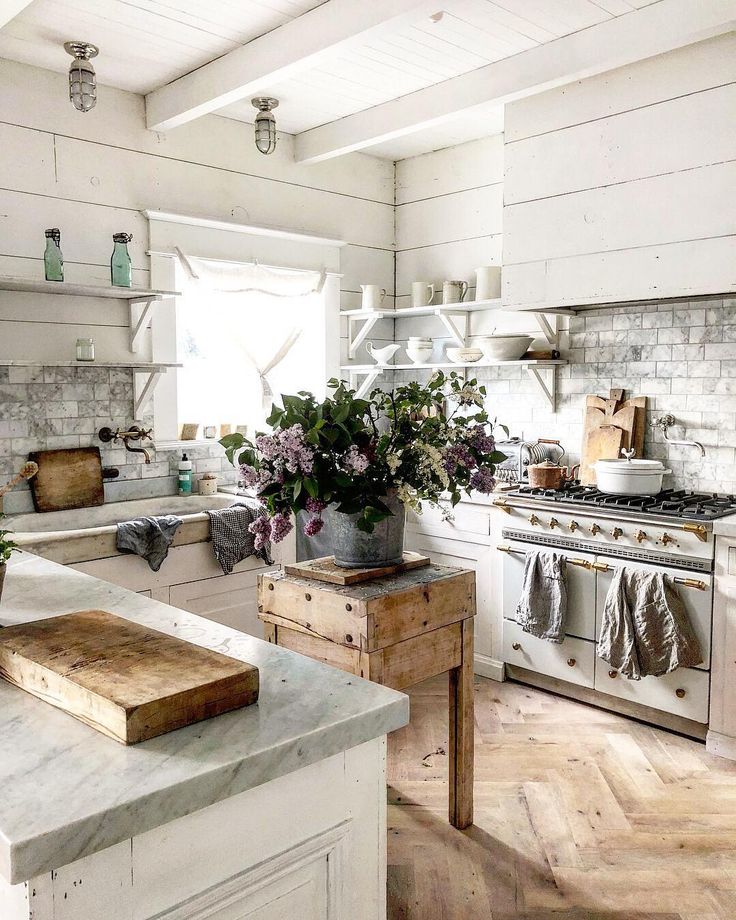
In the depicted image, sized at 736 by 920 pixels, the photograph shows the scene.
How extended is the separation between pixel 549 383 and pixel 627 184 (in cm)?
114

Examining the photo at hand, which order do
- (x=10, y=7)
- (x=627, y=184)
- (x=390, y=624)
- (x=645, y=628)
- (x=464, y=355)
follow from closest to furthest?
(x=390, y=624)
(x=10, y=7)
(x=645, y=628)
(x=627, y=184)
(x=464, y=355)

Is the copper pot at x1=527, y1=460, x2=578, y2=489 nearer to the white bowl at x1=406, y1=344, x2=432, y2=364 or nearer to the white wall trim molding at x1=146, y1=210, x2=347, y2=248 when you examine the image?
the white bowl at x1=406, y1=344, x2=432, y2=364

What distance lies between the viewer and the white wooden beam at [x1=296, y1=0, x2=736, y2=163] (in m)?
2.94

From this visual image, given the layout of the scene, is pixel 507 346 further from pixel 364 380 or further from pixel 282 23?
pixel 282 23

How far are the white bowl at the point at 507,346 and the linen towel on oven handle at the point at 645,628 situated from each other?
1.29 metres

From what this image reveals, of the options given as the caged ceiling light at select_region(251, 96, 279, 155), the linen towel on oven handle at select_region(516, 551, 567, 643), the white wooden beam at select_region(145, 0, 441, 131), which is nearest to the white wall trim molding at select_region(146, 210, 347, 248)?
the white wooden beam at select_region(145, 0, 441, 131)

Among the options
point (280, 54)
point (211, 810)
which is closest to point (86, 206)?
point (280, 54)

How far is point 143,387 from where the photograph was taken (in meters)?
3.98

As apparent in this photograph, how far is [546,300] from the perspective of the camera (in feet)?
12.4

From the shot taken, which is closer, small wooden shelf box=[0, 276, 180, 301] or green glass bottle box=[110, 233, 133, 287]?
small wooden shelf box=[0, 276, 180, 301]

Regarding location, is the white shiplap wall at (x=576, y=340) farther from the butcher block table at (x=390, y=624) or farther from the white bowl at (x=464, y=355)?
the butcher block table at (x=390, y=624)

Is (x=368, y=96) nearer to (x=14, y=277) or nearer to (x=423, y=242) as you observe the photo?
(x=423, y=242)

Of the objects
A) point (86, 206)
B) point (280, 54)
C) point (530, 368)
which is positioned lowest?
point (530, 368)

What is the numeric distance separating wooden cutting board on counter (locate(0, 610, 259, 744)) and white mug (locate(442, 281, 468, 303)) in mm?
3396
